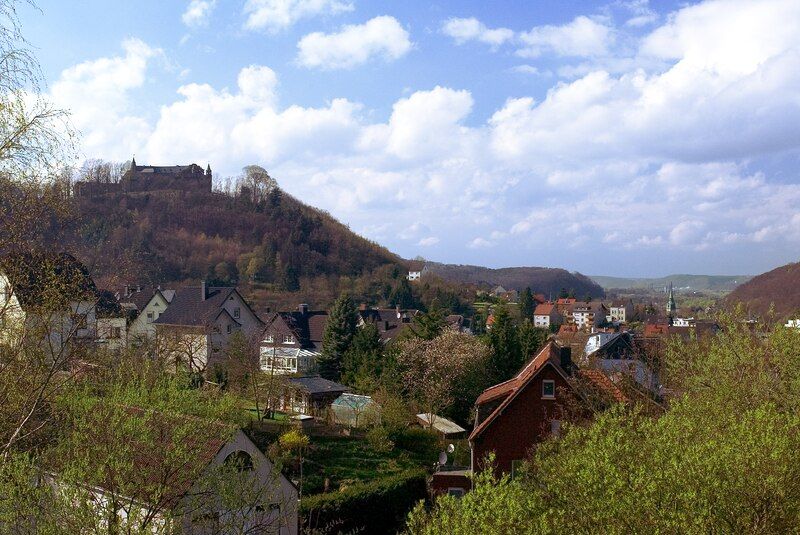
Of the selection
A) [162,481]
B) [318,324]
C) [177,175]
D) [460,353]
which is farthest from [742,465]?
[177,175]

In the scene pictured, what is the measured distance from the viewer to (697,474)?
7773mm

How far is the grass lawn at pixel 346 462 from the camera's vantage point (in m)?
25.7

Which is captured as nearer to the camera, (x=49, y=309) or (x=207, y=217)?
(x=49, y=309)

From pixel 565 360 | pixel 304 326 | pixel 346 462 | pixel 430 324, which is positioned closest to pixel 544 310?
pixel 304 326

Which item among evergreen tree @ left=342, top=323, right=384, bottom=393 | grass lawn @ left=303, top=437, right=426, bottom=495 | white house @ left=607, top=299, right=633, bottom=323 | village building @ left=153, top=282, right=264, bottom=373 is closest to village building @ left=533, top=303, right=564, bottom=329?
white house @ left=607, top=299, right=633, bottom=323

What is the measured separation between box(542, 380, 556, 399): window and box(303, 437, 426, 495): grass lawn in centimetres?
821

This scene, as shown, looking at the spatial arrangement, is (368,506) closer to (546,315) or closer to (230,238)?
(546,315)

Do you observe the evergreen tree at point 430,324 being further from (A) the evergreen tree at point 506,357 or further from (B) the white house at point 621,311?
(B) the white house at point 621,311

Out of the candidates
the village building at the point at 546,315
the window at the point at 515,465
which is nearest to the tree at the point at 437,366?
the window at the point at 515,465

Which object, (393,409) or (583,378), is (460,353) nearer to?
(393,409)

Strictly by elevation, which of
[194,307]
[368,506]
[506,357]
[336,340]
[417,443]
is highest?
[194,307]

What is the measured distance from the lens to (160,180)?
15275 cm

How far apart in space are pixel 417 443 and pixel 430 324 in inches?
534

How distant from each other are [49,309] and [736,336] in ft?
47.4
